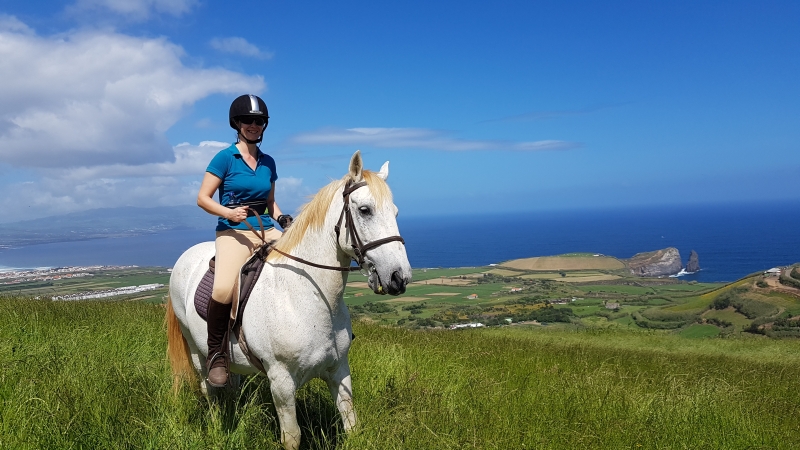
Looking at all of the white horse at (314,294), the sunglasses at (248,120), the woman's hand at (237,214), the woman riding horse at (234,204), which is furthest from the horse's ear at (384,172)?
the sunglasses at (248,120)

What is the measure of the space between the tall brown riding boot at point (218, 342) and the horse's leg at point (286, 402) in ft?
1.89

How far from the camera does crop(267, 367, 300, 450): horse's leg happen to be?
3.57 meters

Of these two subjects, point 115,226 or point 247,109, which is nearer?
point 247,109

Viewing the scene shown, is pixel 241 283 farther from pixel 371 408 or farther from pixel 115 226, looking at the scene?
pixel 115 226

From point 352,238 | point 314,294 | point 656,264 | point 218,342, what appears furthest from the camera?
point 656,264

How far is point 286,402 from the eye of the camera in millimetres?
3596

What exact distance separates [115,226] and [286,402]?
535 ft

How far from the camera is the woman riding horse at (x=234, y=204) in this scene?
3889mm

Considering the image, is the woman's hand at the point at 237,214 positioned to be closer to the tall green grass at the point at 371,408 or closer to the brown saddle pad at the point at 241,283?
the brown saddle pad at the point at 241,283

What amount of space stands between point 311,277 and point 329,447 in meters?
1.41

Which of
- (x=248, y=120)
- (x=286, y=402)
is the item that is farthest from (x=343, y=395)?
(x=248, y=120)

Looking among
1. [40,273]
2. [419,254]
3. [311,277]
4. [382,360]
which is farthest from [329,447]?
[419,254]

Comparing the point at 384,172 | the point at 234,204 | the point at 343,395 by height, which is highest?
the point at 384,172

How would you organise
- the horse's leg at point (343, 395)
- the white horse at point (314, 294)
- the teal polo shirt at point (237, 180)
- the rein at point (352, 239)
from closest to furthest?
1. the rein at point (352, 239)
2. the white horse at point (314, 294)
3. the horse's leg at point (343, 395)
4. the teal polo shirt at point (237, 180)
